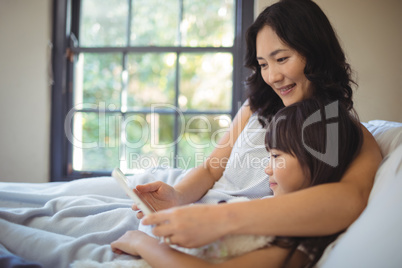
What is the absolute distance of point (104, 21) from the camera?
8.29ft

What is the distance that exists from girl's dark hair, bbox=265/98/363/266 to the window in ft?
4.68

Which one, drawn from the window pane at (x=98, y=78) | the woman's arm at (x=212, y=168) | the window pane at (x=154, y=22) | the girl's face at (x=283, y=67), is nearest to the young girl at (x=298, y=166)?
the girl's face at (x=283, y=67)

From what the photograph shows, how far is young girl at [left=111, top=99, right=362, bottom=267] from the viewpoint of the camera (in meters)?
0.75

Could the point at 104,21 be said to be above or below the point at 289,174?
above

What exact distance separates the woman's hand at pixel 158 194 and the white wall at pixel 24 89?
1651 mm

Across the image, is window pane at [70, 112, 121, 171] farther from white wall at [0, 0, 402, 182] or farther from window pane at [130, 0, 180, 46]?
window pane at [130, 0, 180, 46]

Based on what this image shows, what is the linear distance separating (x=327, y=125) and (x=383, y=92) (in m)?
1.49

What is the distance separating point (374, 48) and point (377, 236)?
71.8 inches

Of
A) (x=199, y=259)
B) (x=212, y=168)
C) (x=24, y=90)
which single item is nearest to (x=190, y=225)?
(x=199, y=259)

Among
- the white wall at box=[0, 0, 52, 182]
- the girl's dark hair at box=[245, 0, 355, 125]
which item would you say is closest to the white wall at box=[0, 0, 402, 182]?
the white wall at box=[0, 0, 52, 182]

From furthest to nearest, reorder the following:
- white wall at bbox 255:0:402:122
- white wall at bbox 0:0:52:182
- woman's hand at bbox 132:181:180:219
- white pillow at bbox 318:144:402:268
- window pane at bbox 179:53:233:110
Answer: window pane at bbox 179:53:233:110, white wall at bbox 0:0:52:182, white wall at bbox 255:0:402:122, woman's hand at bbox 132:181:180:219, white pillow at bbox 318:144:402:268

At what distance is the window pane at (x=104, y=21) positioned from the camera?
2527mm

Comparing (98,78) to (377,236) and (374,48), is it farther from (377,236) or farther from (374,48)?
(377,236)

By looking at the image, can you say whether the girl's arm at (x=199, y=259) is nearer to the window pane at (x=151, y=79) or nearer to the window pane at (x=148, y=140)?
the window pane at (x=148, y=140)
